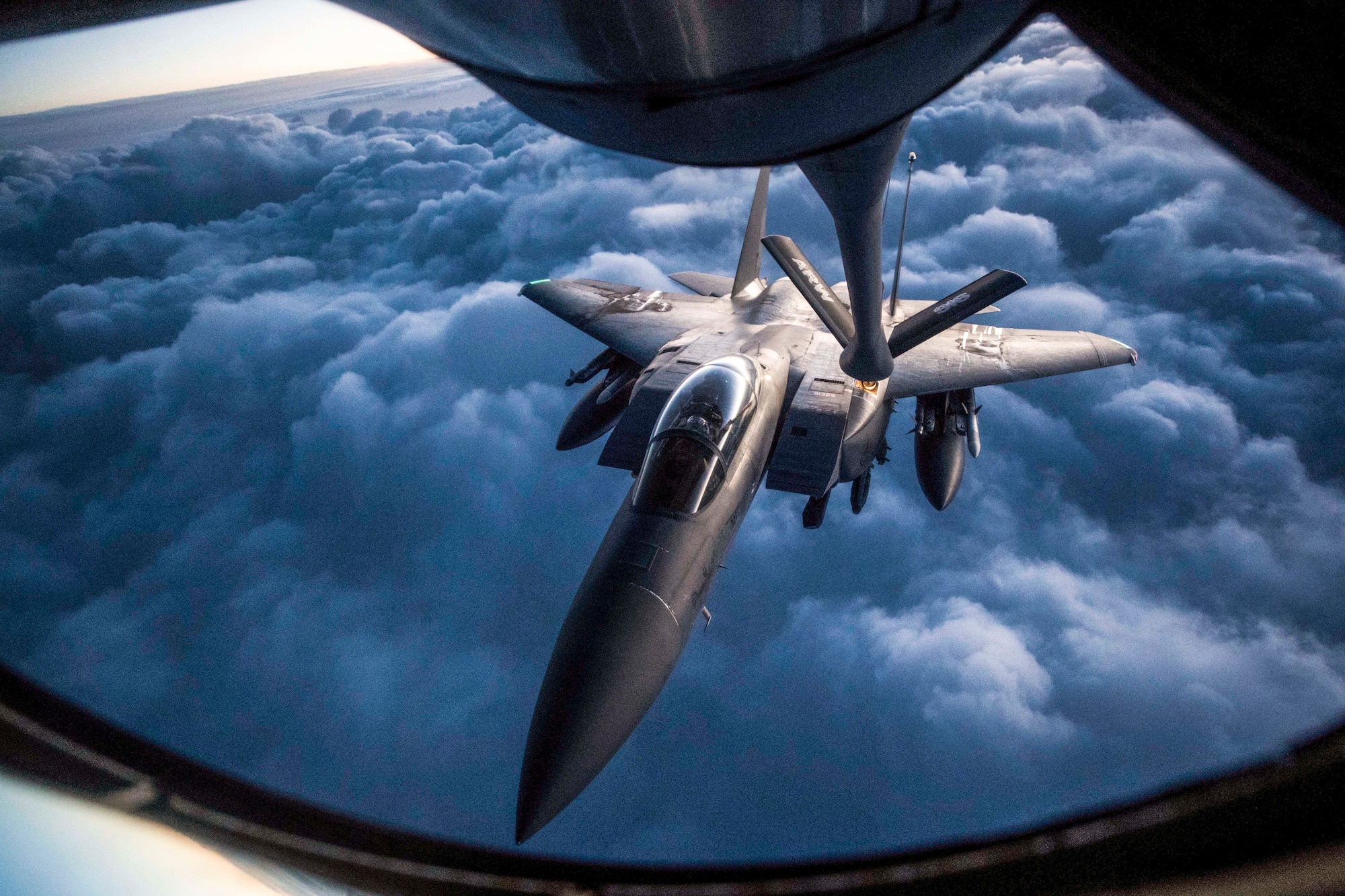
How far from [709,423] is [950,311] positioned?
298 centimetres

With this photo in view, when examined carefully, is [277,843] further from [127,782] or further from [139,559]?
[139,559]

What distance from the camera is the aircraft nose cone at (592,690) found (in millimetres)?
4746

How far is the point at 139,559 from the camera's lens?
21.2 metres

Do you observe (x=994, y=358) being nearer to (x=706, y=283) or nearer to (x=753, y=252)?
(x=753, y=252)

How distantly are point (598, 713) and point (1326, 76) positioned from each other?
5369 millimetres

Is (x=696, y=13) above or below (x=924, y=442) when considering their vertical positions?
above

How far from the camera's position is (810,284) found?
5.92m

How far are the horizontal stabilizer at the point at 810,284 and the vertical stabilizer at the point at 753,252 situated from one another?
5714mm

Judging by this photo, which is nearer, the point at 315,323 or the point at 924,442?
the point at 924,442

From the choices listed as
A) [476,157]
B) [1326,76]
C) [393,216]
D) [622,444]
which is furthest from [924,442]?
[476,157]

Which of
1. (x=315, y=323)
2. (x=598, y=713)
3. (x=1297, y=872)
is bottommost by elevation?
(x=315, y=323)

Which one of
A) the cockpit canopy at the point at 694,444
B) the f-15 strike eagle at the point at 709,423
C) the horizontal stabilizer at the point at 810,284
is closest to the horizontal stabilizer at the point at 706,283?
the f-15 strike eagle at the point at 709,423

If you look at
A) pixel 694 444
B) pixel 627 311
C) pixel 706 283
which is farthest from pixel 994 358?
pixel 627 311

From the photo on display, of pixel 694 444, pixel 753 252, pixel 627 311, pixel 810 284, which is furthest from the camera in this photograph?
pixel 753 252
